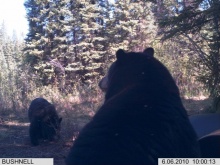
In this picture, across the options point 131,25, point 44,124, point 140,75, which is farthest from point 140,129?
point 131,25

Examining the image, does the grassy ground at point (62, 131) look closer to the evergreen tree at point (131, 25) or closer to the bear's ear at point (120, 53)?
the bear's ear at point (120, 53)

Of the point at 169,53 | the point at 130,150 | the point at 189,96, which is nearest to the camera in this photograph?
the point at 130,150

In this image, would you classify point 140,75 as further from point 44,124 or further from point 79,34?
point 79,34

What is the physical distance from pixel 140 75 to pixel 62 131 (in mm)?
6561

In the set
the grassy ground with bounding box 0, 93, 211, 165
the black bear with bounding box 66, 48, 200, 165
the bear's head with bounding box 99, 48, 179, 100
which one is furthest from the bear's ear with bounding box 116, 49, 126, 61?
the grassy ground with bounding box 0, 93, 211, 165

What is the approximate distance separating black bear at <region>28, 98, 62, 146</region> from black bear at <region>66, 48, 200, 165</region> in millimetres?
5620

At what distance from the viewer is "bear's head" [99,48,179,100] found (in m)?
2.40

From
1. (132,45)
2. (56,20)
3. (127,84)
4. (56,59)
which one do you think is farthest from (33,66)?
(127,84)

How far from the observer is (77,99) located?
46.4 ft

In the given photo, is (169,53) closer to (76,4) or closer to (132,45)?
(132,45)

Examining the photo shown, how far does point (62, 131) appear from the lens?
873 centimetres

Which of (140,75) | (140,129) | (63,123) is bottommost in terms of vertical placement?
(63,123)

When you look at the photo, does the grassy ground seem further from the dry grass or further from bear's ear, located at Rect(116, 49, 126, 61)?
bear's ear, located at Rect(116, 49, 126, 61)

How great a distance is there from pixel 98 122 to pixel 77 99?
475 inches
